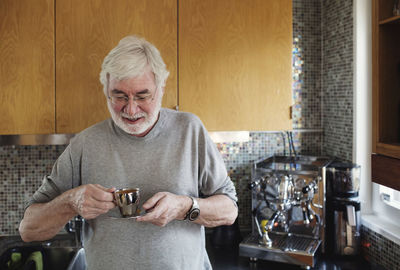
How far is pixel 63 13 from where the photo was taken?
1.84 m

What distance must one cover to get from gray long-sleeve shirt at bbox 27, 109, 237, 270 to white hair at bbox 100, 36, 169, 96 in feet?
0.62

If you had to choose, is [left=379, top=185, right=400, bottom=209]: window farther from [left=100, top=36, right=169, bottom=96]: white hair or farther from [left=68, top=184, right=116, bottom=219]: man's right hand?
[left=68, top=184, right=116, bottom=219]: man's right hand

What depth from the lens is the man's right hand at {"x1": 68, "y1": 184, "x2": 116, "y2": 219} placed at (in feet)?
4.35

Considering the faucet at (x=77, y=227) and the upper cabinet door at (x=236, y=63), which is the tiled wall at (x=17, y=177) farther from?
the upper cabinet door at (x=236, y=63)

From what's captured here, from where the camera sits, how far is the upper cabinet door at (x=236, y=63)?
6.40ft

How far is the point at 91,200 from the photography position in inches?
52.5

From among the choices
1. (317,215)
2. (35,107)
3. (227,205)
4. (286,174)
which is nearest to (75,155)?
(35,107)

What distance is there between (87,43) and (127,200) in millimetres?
856

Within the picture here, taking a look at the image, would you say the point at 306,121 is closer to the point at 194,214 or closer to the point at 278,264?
the point at 278,264

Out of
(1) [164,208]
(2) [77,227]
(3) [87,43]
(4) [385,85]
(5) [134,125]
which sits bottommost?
(2) [77,227]

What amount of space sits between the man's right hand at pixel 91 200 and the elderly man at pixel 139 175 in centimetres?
3

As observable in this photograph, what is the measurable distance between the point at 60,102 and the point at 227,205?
88cm

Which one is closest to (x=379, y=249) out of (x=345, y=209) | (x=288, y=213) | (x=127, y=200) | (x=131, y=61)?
(x=345, y=209)

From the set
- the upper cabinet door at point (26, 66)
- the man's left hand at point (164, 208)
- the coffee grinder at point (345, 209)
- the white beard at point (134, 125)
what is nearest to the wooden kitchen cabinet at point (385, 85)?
the coffee grinder at point (345, 209)
